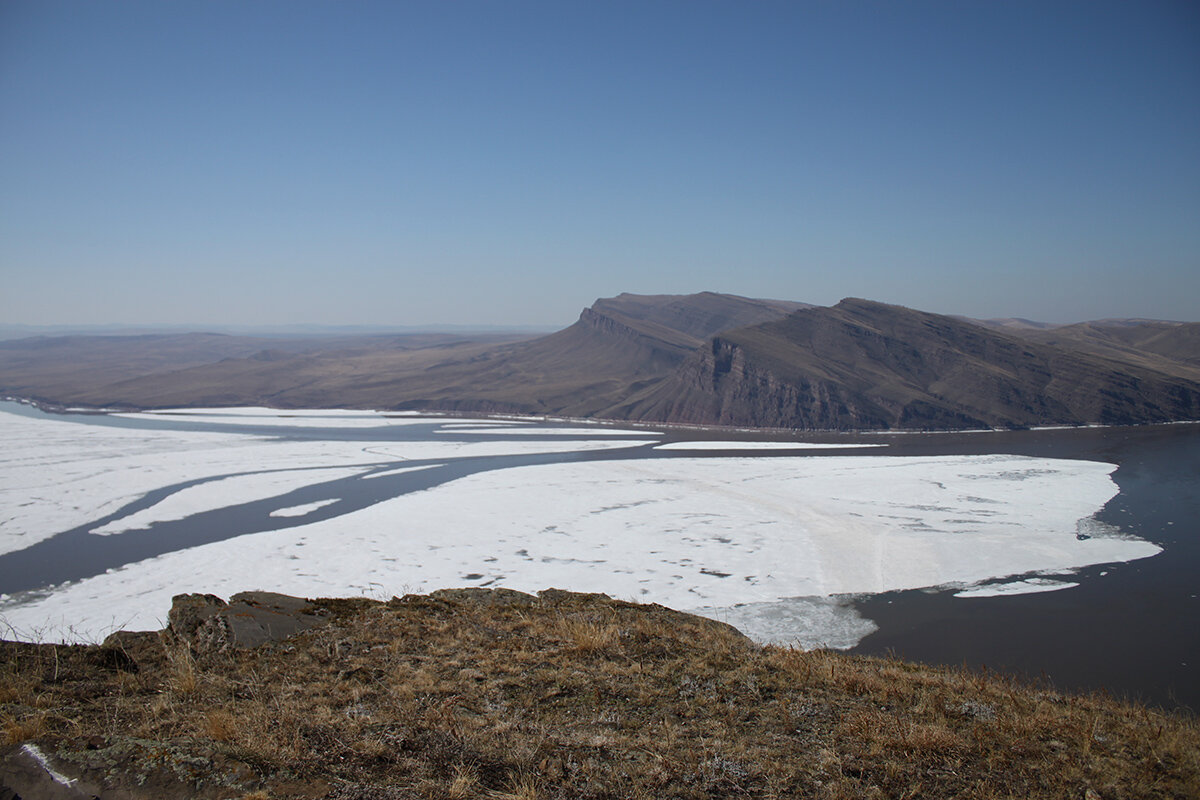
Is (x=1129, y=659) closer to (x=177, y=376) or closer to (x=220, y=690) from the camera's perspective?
(x=220, y=690)

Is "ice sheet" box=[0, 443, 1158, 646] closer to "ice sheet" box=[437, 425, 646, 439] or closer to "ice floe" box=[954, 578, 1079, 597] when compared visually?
"ice floe" box=[954, 578, 1079, 597]

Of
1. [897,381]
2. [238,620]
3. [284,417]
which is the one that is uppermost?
[897,381]

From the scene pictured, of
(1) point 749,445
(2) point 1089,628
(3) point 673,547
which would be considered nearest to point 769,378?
(1) point 749,445

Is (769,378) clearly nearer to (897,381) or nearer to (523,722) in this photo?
(897,381)

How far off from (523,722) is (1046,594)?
15909 mm

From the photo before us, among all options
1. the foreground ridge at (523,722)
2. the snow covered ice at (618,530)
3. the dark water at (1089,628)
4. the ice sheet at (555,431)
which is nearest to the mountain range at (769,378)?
the ice sheet at (555,431)

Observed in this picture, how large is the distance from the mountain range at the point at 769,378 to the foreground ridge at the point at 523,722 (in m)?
53.5

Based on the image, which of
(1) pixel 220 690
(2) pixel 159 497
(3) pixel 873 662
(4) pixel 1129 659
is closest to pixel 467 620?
(1) pixel 220 690

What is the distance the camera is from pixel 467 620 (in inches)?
243

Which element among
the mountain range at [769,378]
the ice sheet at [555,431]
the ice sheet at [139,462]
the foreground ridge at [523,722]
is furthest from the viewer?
the mountain range at [769,378]

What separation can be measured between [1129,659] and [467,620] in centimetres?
1243

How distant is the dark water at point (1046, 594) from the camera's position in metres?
11.8

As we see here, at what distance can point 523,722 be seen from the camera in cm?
397

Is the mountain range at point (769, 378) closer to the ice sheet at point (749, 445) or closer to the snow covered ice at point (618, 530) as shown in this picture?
the ice sheet at point (749, 445)
